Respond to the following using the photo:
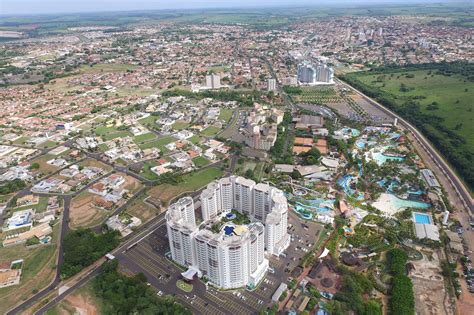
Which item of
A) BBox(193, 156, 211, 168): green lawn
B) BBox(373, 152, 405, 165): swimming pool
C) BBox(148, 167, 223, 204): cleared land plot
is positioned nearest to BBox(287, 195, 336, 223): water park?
BBox(148, 167, 223, 204): cleared land plot

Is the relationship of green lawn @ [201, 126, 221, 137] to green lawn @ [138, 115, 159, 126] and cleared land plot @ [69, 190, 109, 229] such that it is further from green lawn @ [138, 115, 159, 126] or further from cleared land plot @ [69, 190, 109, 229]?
cleared land plot @ [69, 190, 109, 229]

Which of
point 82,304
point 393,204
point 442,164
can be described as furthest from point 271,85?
point 82,304

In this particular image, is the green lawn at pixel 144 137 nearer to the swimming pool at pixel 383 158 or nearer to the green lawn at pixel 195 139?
the green lawn at pixel 195 139

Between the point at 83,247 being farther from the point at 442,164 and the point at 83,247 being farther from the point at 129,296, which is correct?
the point at 442,164

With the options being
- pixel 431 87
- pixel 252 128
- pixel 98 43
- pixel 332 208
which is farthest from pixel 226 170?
pixel 98 43

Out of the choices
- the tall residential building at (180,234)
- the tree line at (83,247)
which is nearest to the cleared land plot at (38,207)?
the tree line at (83,247)

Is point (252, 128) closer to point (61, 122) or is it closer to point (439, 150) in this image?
point (439, 150)
